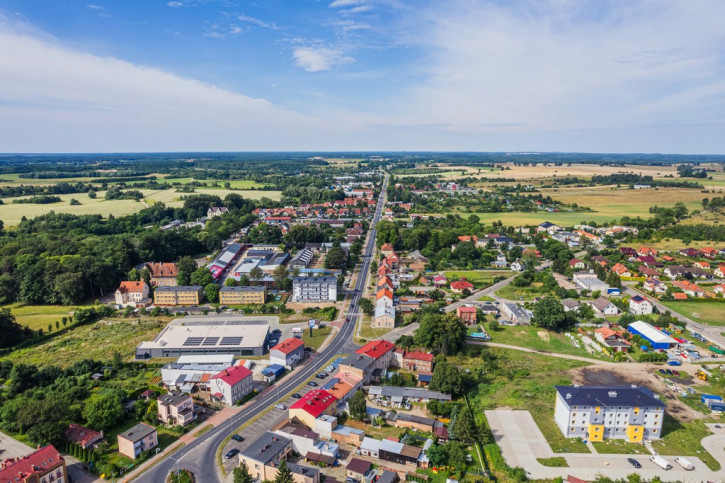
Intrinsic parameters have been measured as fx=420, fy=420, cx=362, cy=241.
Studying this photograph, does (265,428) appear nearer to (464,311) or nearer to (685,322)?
(464,311)

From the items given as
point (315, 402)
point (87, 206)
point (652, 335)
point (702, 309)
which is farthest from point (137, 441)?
point (87, 206)

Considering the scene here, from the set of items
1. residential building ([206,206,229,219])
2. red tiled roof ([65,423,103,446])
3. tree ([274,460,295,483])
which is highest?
residential building ([206,206,229,219])

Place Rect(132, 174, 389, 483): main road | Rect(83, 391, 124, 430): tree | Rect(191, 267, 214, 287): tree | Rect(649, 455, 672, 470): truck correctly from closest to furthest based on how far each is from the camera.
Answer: Rect(649, 455, 672, 470): truck < Rect(132, 174, 389, 483): main road < Rect(83, 391, 124, 430): tree < Rect(191, 267, 214, 287): tree

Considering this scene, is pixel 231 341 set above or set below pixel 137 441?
above

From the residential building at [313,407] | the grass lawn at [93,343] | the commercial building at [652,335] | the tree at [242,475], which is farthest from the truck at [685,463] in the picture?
the grass lawn at [93,343]

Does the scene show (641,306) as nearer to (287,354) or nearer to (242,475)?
(287,354)

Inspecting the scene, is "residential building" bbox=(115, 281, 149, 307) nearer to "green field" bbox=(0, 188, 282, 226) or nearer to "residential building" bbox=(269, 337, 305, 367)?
"residential building" bbox=(269, 337, 305, 367)

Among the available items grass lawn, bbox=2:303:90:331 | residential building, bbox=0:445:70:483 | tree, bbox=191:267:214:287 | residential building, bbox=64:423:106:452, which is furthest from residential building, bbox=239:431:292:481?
grass lawn, bbox=2:303:90:331
